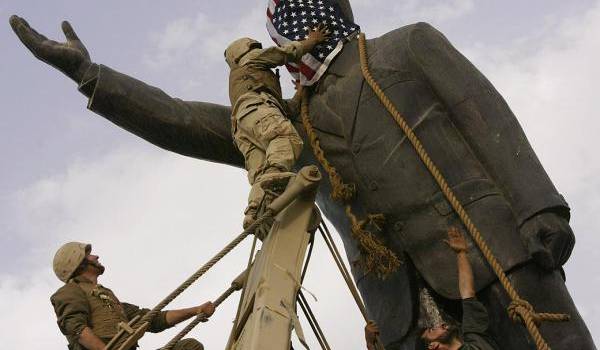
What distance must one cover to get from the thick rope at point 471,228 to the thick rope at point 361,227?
0.44m

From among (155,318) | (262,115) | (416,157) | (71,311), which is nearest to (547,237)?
(416,157)

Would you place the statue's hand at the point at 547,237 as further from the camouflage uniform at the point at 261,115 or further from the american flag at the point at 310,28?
the american flag at the point at 310,28

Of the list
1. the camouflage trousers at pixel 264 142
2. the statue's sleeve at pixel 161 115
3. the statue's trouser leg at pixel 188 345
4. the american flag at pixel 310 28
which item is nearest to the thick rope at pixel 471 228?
the american flag at pixel 310 28

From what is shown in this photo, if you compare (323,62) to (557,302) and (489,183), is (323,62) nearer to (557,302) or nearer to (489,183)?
(489,183)

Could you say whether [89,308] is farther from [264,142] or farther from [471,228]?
[471,228]

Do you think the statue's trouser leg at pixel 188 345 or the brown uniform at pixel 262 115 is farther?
the brown uniform at pixel 262 115

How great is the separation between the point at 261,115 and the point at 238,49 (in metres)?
0.63

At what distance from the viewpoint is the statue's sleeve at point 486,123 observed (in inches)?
303

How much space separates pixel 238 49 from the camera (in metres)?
8.46

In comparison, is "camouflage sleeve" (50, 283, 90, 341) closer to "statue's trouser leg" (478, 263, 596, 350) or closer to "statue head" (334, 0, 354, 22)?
"statue's trouser leg" (478, 263, 596, 350)

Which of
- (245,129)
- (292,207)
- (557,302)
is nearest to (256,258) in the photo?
(292,207)

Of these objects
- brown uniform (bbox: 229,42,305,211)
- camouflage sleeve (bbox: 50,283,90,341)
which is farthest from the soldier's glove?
camouflage sleeve (bbox: 50,283,90,341)

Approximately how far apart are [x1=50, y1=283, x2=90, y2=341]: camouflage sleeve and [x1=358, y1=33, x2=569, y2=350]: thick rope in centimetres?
209

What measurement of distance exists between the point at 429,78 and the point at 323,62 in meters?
0.75
